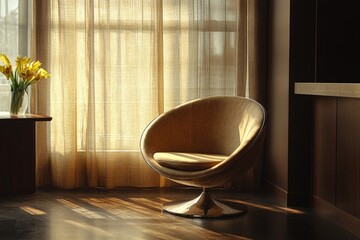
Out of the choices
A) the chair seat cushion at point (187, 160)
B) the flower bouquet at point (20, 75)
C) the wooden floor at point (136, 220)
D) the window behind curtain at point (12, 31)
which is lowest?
the wooden floor at point (136, 220)

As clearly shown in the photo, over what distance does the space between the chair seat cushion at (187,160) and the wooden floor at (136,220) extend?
1.14ft

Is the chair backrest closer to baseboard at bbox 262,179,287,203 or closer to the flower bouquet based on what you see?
baseboard at bbox 262,179,287,203

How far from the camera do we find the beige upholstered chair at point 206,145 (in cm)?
428

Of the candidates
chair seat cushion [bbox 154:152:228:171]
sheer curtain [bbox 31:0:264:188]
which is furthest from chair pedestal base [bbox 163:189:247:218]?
sheer curtain [bbox 31:0:264:188]

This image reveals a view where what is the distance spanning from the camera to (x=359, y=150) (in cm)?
393

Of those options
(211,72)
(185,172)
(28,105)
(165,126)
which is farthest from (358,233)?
(28,105)

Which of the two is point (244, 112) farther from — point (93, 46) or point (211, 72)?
point (93, 46)

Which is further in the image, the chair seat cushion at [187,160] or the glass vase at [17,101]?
the glass vase at [17,101]

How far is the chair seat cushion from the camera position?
14.0 feet

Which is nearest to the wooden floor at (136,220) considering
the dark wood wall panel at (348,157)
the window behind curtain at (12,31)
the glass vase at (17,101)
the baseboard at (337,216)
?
the baseboard at (337,216)

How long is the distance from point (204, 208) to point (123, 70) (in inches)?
60.7

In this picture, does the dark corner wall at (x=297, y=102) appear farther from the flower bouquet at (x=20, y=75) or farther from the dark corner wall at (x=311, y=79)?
the flower bouquet at (x=20, y=75)

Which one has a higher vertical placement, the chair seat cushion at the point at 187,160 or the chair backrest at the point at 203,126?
Answer: the chair backrest at the point at 203,126

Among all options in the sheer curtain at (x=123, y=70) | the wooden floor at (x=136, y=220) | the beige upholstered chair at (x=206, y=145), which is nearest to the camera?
the wooden floor at (x=136, y=220)
